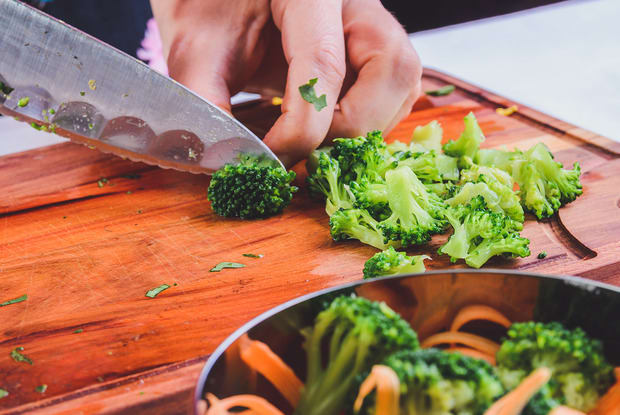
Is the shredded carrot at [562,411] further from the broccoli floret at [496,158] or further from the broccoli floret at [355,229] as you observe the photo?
the broccoli floret at [496,158]

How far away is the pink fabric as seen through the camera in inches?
140

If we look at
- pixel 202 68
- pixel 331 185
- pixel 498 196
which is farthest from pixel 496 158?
pixel 202 68

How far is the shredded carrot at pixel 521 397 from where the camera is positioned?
874 millimetres

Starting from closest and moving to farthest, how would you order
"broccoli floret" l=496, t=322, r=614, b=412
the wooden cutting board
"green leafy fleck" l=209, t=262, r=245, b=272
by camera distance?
1. "broccoli floret" l=496, t=322, r=614, b=412
2. the wooden cutting board
3. "green leafy fleck" l=209, t=262, r=245, b=272

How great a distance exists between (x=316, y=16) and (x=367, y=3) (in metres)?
0.42

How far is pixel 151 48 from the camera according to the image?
11.7ft

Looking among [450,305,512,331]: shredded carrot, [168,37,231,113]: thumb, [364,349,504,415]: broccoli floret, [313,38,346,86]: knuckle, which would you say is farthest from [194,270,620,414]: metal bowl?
[168,37,231,113]: thumb

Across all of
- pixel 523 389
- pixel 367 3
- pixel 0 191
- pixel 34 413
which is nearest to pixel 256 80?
pixel 367 3

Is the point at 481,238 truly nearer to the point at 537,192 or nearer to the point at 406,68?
the point at 537,192

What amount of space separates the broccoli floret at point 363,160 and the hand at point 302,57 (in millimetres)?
137

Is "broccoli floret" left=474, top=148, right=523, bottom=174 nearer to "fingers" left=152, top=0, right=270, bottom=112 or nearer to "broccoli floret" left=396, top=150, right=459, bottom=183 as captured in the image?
"broccoli floret" left=396, top=150, right=459, bottom=183

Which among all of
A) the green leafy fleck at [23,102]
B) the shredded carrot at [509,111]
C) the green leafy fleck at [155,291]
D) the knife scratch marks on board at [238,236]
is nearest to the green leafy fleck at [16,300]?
the green leafy fleck at [155,291]

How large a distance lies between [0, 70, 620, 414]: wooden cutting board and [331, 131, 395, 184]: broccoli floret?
0.17 metres

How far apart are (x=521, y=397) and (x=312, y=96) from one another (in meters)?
1.32
